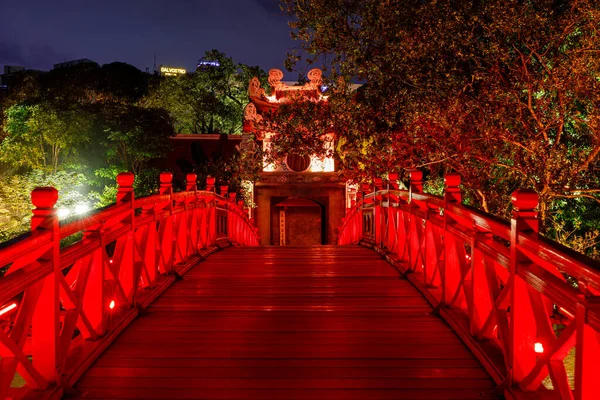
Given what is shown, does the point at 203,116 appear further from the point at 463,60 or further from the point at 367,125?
the point at 463,60

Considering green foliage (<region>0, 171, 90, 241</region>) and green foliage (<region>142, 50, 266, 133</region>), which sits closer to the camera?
green foliage (<region>0, 171, 90, 241</region>)

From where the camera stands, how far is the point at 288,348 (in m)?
3.39

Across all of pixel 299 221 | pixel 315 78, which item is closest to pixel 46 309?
pixel 315 78

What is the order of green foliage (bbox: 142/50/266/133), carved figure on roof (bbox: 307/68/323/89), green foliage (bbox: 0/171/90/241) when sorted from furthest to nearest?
1. green foliage (bbox: 142/50/266/133)
2. carved figure on roof (bbox: 307/68/323/89)
3. green foliage (bbox: 0/171/90/241)

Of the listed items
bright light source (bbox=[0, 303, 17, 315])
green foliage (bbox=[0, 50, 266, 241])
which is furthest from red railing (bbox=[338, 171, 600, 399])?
green foliage (bbox=[0, 50, 266, 241])

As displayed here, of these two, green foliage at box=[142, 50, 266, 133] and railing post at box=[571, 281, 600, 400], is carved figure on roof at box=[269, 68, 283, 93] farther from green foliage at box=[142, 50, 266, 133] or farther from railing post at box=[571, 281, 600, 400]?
railing post at box=[571, 281, 600, 400]

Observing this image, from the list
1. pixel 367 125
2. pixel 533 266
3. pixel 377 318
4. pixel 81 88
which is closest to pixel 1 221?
pixel 367 125

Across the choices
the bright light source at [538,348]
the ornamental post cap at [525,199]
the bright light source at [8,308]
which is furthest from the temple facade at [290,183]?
the bright light source at [538,348]

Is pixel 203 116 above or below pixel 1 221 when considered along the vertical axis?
above

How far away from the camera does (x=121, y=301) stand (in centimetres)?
384

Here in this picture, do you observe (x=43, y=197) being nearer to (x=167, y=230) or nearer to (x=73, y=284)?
(x=73, y=284)

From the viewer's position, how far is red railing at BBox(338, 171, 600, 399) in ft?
6.37

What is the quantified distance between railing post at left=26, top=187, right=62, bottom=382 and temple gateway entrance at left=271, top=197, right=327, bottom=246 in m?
19.2

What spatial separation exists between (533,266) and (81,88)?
22651 millimetres
